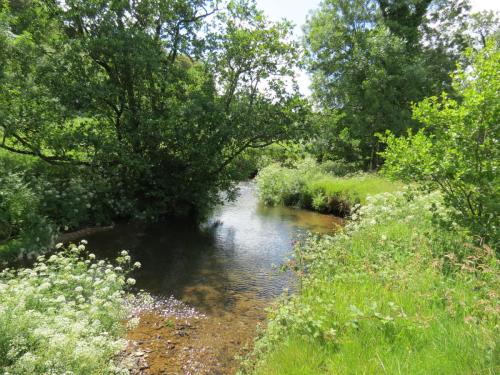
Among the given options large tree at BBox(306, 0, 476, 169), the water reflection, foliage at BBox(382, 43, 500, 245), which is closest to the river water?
the water reflection

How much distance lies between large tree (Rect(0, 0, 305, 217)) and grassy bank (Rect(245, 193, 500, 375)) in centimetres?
1035

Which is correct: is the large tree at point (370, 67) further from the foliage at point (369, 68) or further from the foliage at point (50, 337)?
the foliage at point (50, 337)

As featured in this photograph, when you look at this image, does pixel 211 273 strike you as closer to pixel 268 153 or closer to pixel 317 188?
pixel 268 153

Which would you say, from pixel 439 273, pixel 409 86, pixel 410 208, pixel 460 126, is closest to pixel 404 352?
pixel 439 273

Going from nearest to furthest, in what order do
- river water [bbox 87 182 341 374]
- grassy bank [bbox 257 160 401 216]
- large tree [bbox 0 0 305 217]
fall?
river water [bbox 87 182 341 374] → large tree [bbox 0 0 305 217] → grassy bank [bbox 257 160 401 216]

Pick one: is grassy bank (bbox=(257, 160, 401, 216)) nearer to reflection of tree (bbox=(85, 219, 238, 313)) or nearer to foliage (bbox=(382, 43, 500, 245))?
reflection of tree (bbox=(85, 219, 238, 313))

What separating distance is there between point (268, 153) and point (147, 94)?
6.86m

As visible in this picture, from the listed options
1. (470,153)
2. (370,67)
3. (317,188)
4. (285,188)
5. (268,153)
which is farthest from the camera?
(370,67)

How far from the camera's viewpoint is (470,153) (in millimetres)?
6949

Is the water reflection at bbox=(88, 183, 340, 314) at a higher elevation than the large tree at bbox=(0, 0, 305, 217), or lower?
lower

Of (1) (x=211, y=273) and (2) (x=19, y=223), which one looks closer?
(2) (x=19, y=223)

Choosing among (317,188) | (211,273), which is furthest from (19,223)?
(317,188)

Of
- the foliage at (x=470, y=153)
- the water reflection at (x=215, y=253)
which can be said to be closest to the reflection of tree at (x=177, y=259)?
the water reflection at (x=215, y=253)

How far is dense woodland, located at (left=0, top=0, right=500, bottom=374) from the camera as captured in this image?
4.86m
